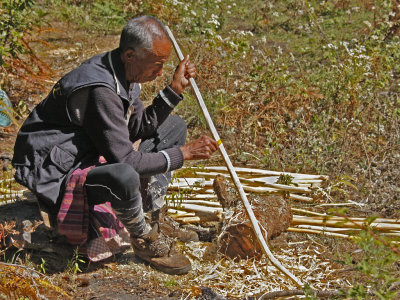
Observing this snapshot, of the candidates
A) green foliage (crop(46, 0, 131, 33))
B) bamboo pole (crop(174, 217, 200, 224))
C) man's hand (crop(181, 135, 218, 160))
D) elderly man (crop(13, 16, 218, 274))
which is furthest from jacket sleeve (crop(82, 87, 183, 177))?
green foliage (crop(46, 0, 131, 33))

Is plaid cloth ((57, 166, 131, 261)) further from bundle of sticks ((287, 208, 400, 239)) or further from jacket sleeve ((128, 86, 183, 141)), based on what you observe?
bundle of sticks ((287, 208, 400, 239))

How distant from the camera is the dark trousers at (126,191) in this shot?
2891 millimetres

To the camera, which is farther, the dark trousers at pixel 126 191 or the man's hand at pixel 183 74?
the man's hand at pixel 183 74

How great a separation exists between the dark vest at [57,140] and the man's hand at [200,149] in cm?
44

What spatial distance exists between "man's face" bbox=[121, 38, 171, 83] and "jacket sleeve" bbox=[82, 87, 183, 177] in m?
0.21

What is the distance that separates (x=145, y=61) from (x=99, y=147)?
1.77 feet

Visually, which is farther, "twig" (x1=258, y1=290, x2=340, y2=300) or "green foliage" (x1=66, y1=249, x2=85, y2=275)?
"green foliage" (x1=66, y1=249, x2=85, y2=275)

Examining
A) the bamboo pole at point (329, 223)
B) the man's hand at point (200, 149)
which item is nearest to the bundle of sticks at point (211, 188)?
the bamboo pole at point (329, 223)

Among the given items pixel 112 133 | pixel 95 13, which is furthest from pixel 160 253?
pixel 95 13

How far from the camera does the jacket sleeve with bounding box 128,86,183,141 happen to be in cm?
343

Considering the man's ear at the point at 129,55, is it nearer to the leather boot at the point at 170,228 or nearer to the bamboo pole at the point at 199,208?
the leather boot at the point at 170,228

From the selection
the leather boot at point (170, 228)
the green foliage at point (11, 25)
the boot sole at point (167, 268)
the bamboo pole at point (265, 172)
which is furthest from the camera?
the green foliage at point (11, 25)

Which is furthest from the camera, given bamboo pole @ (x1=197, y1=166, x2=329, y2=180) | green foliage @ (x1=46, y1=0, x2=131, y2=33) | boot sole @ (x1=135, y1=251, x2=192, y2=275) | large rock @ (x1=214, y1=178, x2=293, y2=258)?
green foliage @ (x1=46, y1=0, x2=131, y2=33)

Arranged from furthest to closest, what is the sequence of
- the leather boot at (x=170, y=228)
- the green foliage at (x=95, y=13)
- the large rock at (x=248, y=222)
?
1. the green foliage at (x=95, y=13)
2. the leather boot at (x=170, y=228)
3. the large rock at (x=248, y=222)
